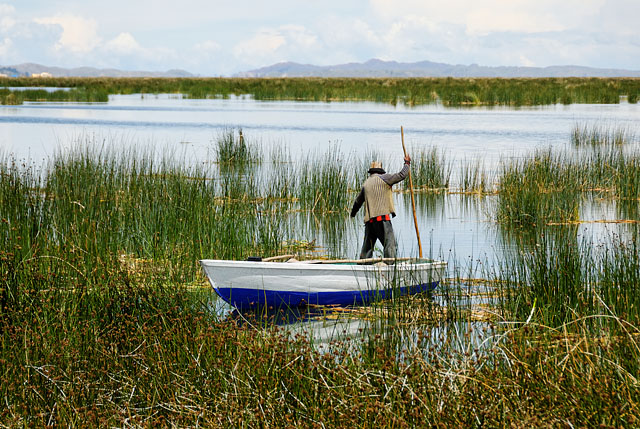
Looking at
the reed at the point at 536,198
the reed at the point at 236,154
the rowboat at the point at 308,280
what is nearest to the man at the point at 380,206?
the rowboat at the point at 308,280

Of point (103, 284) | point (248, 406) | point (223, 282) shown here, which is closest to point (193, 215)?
point (223, 282)

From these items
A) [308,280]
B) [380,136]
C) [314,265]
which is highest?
[380,136]

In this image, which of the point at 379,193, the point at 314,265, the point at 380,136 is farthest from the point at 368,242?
the point at 380,136

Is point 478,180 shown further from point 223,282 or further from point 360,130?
point 360,130

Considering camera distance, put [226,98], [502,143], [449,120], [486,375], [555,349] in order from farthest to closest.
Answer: [226,98], [449,120], [502,143], [555,349], [486,375]

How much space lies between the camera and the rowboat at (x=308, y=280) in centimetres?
823

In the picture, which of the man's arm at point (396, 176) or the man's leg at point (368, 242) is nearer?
the man's arm at point (396, 176)

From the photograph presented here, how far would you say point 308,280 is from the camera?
847 cm

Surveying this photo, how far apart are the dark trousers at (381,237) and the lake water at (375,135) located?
1756mm

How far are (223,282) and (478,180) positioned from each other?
488 inches

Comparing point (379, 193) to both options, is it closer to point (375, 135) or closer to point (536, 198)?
point (536, 198)

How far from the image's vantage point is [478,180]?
765 inches

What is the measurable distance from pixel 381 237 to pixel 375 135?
21.9 metres

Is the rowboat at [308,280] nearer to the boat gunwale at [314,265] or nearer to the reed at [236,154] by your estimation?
the boat gunwale at [314,265]
